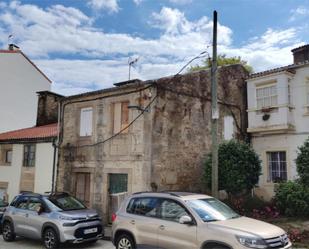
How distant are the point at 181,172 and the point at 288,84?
7.08m

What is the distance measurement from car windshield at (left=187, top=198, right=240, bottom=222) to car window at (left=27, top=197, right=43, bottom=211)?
20.0 feet

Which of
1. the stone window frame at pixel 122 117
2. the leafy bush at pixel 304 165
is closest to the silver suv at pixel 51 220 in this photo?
the stone window frame at pixel 122 117

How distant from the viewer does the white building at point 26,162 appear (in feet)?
59.6

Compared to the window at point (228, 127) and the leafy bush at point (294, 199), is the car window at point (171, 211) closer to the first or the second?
the leafy bush at point (294, 199)

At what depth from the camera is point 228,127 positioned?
1855cm

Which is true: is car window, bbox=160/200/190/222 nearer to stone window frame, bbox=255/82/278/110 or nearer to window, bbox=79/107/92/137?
window, bbox=79/107/92/137

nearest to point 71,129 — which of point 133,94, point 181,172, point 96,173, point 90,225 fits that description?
point 96,173

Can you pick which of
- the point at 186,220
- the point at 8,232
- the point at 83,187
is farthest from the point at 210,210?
the point at 83,187

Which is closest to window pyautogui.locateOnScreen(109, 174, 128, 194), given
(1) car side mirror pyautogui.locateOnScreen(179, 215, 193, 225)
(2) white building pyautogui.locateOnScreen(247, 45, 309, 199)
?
(1) car side mirror pyautogui.locateOnScreen(179, 215, 193, 225)

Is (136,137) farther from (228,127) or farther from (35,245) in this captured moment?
(228,127)

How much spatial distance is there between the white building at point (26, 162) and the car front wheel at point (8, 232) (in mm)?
4744

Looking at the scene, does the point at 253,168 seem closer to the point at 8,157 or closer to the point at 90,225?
the point at 90,225

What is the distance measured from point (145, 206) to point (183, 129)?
698 cm

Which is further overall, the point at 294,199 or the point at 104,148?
the point at 104,148
